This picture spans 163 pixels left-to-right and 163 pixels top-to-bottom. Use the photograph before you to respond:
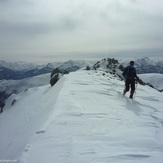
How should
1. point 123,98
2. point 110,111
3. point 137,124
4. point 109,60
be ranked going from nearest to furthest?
point 137,124 < point 110,111 < point 123,98 < point 109,60

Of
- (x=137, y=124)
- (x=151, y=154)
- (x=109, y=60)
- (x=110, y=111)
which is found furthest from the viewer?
(x=109, y=60)

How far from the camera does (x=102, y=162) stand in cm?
630

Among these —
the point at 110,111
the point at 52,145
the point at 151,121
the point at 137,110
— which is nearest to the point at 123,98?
the point at 137,110

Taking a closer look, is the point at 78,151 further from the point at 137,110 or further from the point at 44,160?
the point at 137,110

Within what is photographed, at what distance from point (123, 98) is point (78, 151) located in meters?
9.76

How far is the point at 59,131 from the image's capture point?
877 centimetres

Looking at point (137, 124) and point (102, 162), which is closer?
point (102, 162)

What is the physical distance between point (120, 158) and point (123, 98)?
989cm

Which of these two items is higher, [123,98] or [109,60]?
[109,60]

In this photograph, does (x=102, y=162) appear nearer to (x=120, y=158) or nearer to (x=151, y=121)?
(x=120, y=158)

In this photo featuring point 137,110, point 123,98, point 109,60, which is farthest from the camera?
point 109,60

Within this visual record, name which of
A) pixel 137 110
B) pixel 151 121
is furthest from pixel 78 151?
pixel 137 110

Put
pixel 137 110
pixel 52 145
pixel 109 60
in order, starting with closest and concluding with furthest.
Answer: pixel 52 145 < pixel 137 110 < pixel 109 60

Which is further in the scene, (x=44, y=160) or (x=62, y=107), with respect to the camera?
(x=62, y=107)
